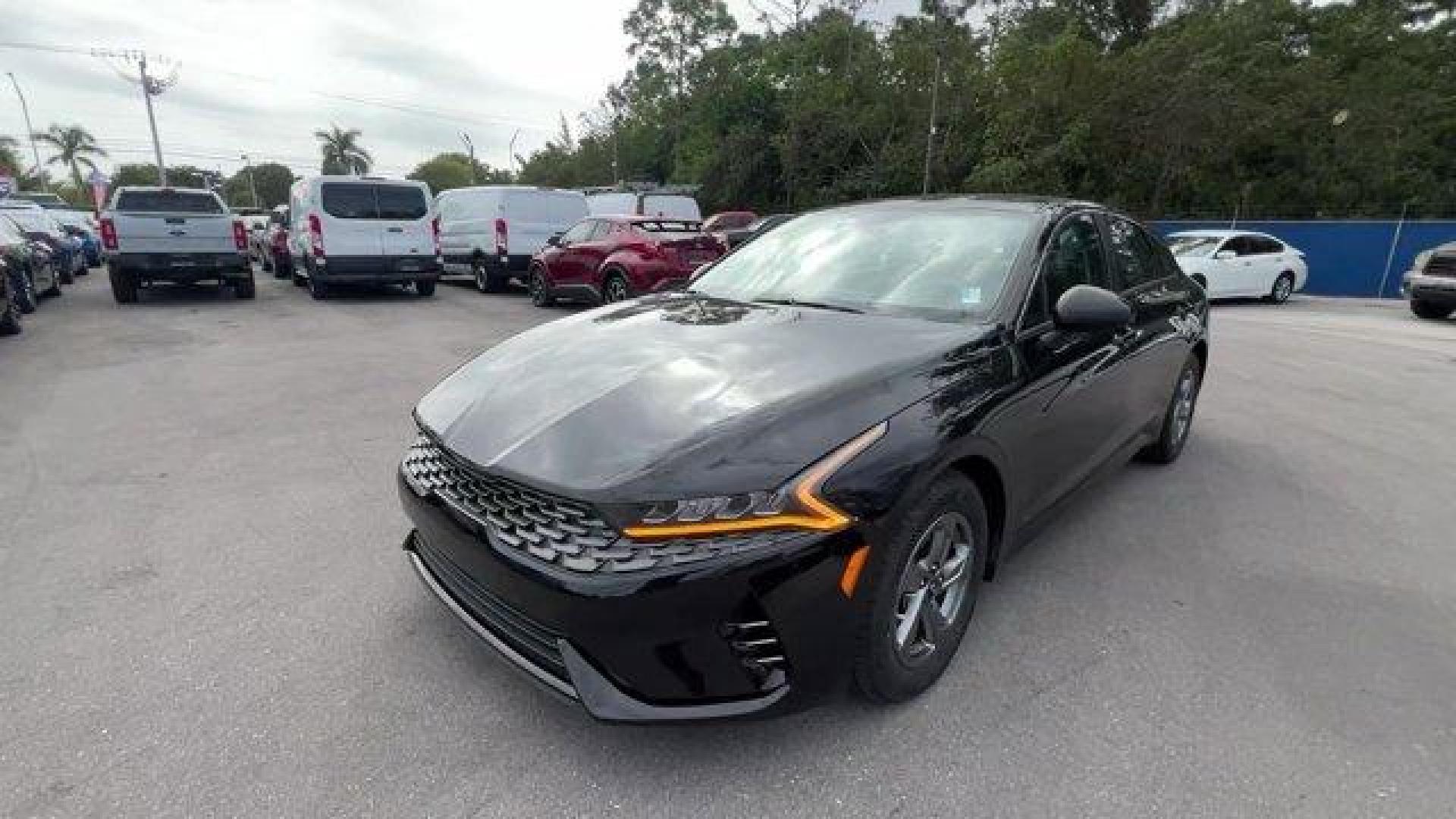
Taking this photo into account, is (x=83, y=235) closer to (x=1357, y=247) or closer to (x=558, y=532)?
(x=558, y=532)

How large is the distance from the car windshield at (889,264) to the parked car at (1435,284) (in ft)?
49.4

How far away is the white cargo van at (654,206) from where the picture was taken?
1795 centimetres

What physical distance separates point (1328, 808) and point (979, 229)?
2.32 meters

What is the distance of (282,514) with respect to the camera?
394 centimetres

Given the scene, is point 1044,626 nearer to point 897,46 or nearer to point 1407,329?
point 1407,329

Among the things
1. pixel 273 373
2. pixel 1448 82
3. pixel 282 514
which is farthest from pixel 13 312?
pixel 1448 82

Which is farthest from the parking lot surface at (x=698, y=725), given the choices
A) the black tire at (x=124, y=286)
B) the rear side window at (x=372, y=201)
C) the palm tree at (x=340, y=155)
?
the palm tree at (x=340, y=155)

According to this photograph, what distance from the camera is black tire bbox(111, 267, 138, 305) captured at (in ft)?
38.8

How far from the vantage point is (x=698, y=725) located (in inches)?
79.0

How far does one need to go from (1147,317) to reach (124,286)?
46.7ft

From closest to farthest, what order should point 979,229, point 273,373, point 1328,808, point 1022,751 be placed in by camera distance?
point 1328,808
point 1022,751
point 979,229
point 273,373

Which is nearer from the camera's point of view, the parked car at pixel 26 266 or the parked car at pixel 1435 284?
the parked car at pixel 26 266

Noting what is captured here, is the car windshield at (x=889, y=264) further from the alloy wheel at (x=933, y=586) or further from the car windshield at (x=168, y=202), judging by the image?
the car windshield at (x=168, y=202)

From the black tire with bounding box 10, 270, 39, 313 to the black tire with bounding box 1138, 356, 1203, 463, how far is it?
1269cm
